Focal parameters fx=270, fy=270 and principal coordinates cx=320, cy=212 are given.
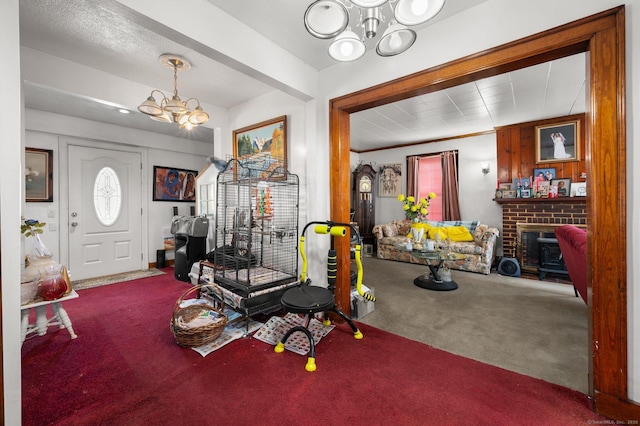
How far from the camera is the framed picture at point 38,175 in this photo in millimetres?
3791

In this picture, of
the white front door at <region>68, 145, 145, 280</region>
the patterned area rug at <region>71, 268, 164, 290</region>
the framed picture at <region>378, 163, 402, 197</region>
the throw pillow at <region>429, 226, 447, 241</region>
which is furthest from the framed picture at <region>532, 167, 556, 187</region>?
the white front door at <region>68, 145, 145, 280</region>

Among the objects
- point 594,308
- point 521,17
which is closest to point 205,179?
point 521,17

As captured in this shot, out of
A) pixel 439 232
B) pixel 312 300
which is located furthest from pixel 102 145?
pixel 439 232

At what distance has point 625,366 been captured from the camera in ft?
4.69

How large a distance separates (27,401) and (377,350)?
2.25 metres

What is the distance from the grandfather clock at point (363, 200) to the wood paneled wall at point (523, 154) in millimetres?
2639

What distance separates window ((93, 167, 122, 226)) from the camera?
439cm

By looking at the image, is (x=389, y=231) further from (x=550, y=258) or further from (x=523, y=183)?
(x=550, y=258)

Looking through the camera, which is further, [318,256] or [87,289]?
[87,289]

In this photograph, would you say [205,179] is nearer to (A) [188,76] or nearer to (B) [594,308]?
(A) [188,76]

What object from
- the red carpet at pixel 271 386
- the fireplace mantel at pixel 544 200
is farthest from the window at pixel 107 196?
the fireplace mantel at pixel 544 200

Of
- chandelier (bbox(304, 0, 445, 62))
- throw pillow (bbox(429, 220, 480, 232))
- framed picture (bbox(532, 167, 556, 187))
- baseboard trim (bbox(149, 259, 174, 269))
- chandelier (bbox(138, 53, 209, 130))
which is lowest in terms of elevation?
baseboard trim (bbox(149, 259, 174, 269))

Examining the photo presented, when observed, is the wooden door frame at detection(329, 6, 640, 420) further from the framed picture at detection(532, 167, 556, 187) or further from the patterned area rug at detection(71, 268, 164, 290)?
the patterned area rug at detection(71, 268, 164, 290)

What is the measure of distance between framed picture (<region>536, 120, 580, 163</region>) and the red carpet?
430 centimetres
